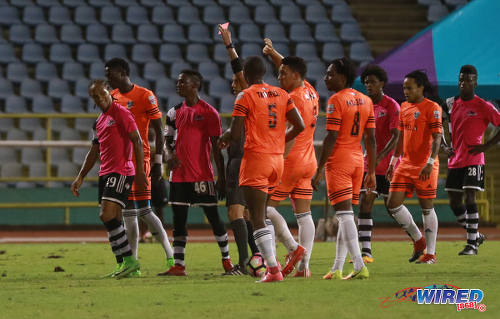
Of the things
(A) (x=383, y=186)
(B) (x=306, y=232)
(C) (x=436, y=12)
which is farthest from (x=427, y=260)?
(C) (x=436, y=12)

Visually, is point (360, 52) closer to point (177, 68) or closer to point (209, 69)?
point (209, 69)

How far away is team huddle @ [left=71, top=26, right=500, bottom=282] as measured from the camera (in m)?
7.26

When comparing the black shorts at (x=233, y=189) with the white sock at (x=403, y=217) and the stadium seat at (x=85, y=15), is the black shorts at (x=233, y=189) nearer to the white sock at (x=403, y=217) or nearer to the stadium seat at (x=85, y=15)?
the white sock at (x=403, y=217)

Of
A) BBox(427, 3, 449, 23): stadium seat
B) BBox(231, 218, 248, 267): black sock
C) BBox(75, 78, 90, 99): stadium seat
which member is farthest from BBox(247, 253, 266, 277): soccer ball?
BBox(427, 3, 449, 23): stadium seat

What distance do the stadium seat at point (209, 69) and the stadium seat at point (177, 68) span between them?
0.30 m

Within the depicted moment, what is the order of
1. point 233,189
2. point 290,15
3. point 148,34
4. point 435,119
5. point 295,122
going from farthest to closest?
point 290,15
point 148,34
point 435,119
point 233,189
point 295,122

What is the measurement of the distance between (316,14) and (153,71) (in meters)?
4.65

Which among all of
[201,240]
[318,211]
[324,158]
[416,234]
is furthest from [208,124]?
[318,211]

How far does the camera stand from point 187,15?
21984 millimetres

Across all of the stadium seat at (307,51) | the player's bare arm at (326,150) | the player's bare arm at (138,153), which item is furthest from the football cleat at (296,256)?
the stadium seat at (307,51)

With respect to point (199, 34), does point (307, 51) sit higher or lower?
lower

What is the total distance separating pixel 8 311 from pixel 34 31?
16.4 metres

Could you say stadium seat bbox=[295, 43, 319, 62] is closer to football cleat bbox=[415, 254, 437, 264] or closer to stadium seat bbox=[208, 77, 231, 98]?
stadium seat bbox=[208, 77, 231, 98]

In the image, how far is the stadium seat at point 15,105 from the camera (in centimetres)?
1900
